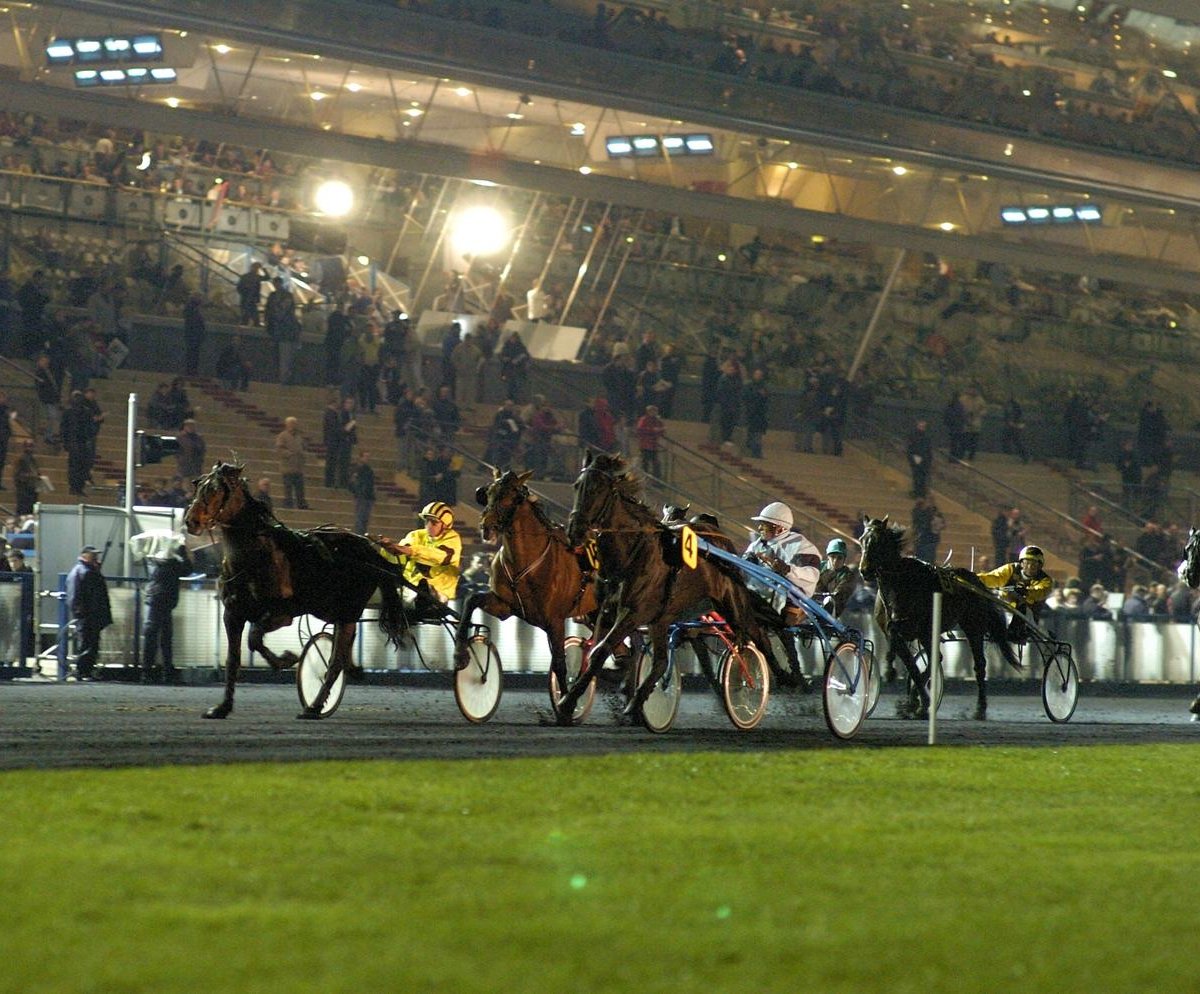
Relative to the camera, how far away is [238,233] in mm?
34562

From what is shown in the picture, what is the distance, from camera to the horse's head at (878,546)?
746 inches

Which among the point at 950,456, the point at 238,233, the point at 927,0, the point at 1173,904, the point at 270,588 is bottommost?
the point at 1173,904

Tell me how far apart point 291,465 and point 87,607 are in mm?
6916

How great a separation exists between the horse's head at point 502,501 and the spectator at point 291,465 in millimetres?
12643

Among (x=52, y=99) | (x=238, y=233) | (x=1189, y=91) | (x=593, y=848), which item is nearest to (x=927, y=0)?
(x=1189, y=91)

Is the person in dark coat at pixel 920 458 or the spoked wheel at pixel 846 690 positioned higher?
the person in dark coat at pixel 920 458

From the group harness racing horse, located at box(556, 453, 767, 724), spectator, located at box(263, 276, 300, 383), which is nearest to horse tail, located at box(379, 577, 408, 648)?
harness racing horse, located at box(556, 453, 767, 724)

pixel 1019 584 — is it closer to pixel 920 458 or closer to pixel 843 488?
pixel 843 488

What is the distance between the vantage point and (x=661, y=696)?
1562 centimetres

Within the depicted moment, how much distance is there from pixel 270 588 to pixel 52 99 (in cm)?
1749

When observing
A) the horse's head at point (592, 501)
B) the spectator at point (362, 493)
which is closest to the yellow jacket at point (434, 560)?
the horse's head at point (592, 501)

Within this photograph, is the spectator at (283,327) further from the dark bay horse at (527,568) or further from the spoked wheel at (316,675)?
the dark bay horse at (527,568)

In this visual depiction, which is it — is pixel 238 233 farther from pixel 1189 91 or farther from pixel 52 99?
pixel 1189 91

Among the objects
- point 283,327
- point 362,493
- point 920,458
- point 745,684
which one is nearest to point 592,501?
point 745,684
